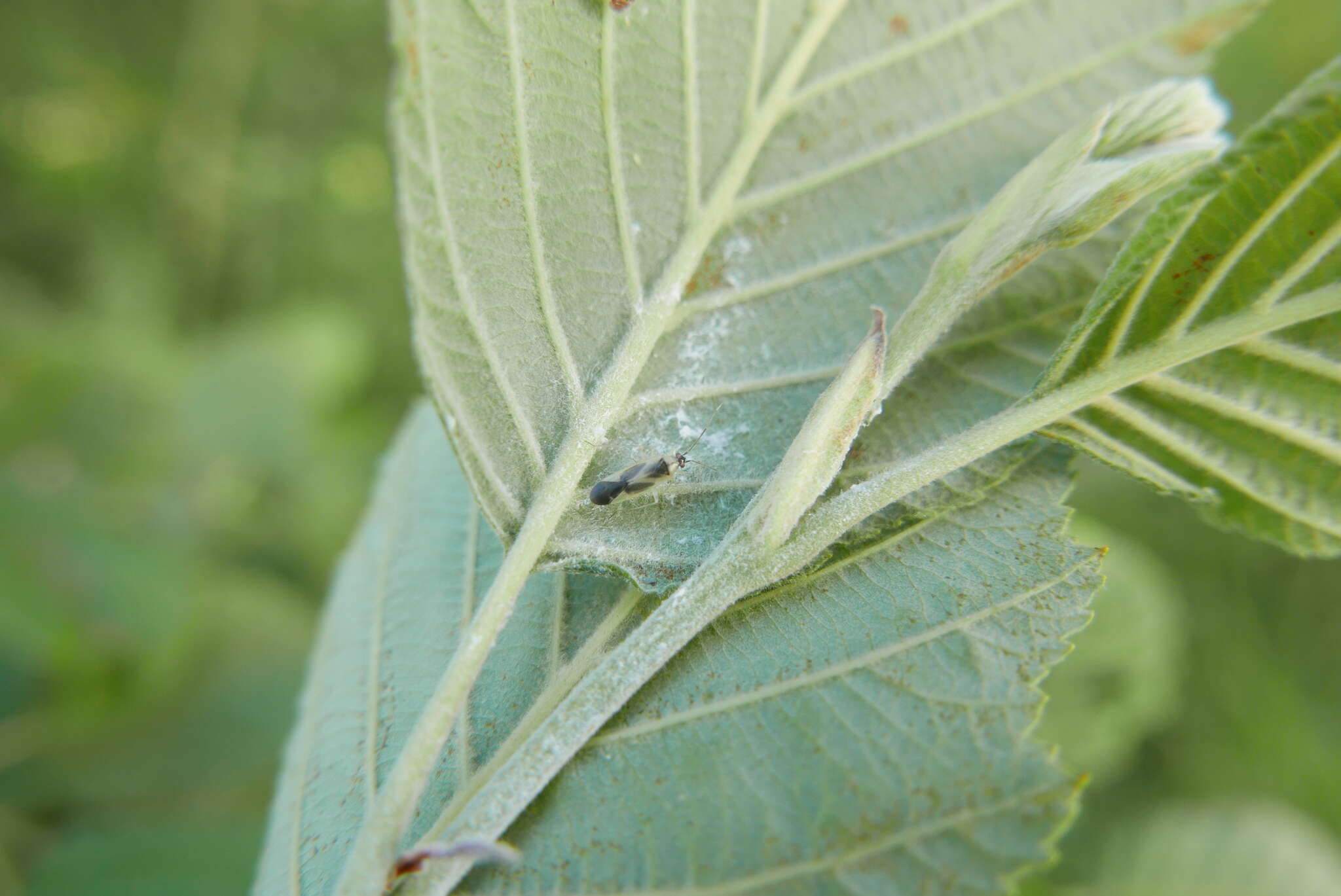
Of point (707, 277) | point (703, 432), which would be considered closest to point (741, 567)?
point (703, 432)

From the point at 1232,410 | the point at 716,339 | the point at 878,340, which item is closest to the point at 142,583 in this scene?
the point at 716,339

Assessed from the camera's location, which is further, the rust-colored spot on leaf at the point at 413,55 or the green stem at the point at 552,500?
the rust-colored spot on leaf at the point at 413,55

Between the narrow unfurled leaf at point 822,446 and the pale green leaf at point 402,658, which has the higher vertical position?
the narrow unfurled leaf at point 822,446

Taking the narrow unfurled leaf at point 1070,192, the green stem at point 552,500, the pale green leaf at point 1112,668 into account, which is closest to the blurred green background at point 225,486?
the pale green leaf at point 1112,668

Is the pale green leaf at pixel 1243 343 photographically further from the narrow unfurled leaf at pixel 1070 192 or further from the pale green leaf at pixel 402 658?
the pale green leaf at pixel 402 658

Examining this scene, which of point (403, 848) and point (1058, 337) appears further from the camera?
point (1058, 337)

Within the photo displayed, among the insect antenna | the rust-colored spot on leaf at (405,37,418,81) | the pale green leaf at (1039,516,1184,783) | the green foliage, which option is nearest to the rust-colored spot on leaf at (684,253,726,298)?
the insect antenna

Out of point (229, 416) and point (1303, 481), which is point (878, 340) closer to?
point (1303, 481)
